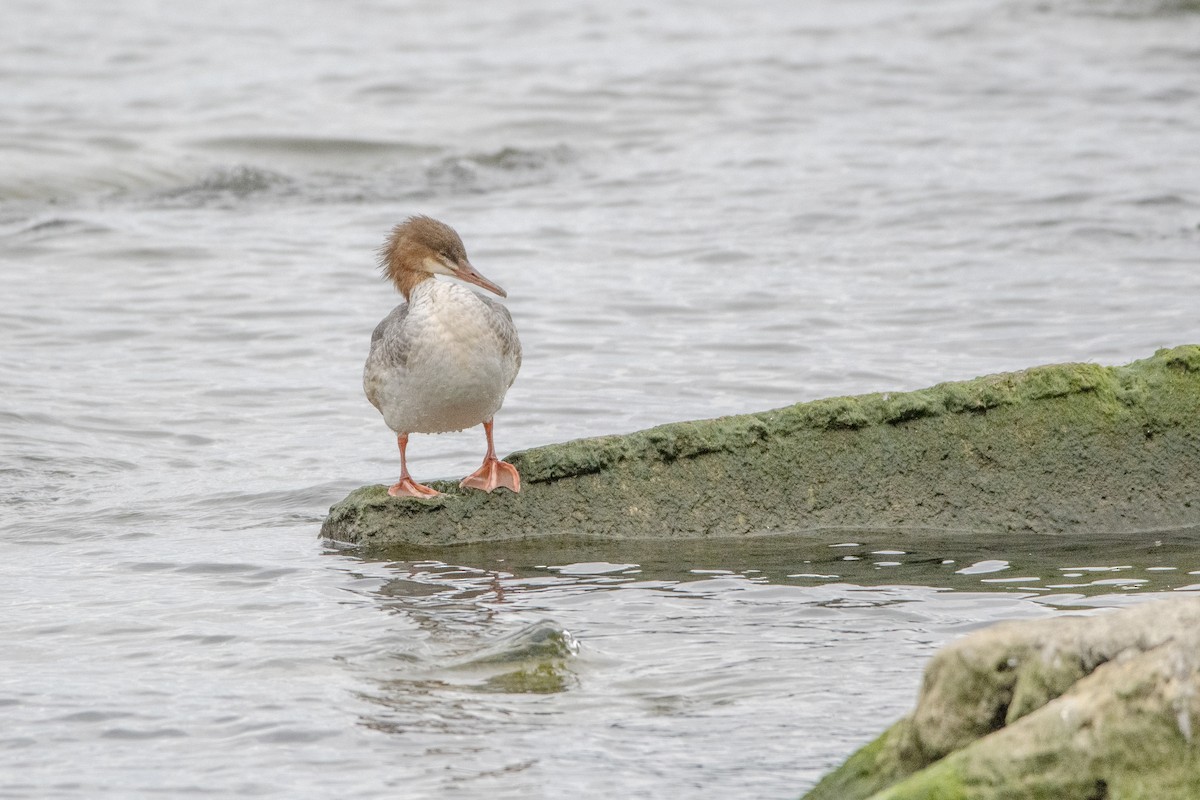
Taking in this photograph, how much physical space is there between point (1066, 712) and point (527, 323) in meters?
8.50

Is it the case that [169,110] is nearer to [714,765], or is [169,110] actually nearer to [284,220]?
[284,220]

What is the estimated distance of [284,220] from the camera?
49.5 ft

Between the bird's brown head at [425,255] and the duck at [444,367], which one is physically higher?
the bird's brown head at [425,255]

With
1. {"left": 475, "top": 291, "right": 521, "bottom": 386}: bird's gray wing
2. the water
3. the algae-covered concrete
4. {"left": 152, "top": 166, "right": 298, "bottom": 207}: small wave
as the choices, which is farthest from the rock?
{"left": 152, "top": 166, "right": 298, "bottom": 207}: small wave

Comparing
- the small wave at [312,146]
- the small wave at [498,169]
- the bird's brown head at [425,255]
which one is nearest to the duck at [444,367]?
the bird's brown head at [425,255]

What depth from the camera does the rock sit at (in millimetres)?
3416

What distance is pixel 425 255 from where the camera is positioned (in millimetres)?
7375

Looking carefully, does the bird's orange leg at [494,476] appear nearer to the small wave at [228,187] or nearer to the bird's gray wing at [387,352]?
the bird's gray wing at [387,352]

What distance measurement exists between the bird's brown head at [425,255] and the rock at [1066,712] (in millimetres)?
3980

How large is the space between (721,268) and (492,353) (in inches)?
252

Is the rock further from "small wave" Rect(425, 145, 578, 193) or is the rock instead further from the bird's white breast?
"small wave" Rect(425, 145, 578, 193)

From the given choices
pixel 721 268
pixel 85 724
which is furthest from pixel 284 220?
pixel 85 724

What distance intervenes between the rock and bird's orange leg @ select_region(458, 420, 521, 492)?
3.29m

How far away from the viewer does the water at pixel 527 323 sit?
510 centimetres
